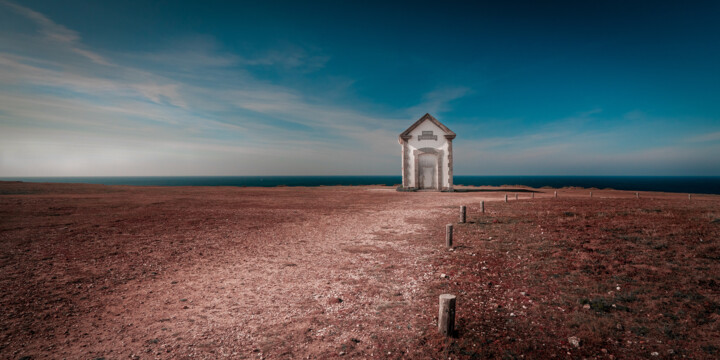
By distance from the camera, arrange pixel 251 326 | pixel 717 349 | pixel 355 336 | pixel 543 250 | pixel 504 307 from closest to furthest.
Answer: pixel 717 349, pixel 355 336, pixel 251 326, pixel 504 307, pixel 543 250

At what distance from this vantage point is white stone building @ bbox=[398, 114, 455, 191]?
3350 cm

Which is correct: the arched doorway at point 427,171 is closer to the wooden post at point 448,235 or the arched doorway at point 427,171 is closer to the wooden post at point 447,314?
the wooden post at point 448,235

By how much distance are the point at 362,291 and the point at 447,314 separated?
8.52ft

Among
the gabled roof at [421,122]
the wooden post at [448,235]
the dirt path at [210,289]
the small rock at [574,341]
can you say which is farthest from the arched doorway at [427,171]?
the small rock at [574,341]

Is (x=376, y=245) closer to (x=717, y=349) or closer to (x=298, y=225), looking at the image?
(x=298, y=225)

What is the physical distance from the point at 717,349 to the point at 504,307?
305cm

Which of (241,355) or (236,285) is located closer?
(241,355)

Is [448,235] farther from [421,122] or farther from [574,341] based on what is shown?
[421,122]

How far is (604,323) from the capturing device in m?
5.27

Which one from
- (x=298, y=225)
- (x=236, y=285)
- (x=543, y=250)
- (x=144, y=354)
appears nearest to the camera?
(x=144, y=354)

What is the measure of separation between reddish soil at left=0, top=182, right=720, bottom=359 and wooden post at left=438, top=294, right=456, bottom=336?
253 mm

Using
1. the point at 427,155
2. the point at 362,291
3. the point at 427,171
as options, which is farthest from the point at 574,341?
the point at 427,171

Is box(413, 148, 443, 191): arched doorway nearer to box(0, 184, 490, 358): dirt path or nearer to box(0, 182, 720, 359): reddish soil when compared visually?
box(0, 184, 490, 358): dirt path

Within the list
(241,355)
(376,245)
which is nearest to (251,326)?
(241,355)
